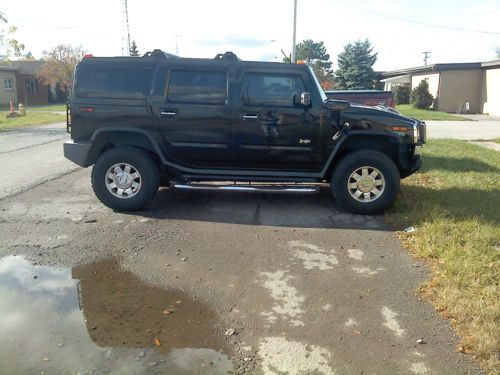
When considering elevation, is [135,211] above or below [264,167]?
below

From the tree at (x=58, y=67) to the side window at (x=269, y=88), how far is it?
39.7 m

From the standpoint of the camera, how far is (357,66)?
152ft

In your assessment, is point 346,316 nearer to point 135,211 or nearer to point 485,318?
point 485,318

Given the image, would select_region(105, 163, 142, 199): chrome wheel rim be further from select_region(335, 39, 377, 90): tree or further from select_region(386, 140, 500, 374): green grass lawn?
select_region(335, 39, 377, 90): tree

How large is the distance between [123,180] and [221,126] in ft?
5.11

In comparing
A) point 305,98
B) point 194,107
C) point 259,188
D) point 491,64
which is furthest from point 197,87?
point 491,64

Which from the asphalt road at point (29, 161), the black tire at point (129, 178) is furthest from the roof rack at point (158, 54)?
the asphalt road at point (29, 161)

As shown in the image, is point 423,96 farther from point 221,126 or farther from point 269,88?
point 221,126

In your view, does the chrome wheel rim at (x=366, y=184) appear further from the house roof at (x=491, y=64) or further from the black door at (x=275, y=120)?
the house roof at (x=491, y=64)

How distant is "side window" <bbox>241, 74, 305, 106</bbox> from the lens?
630 cm

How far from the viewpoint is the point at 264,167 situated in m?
6.51

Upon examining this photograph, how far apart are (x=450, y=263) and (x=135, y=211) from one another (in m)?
4.09

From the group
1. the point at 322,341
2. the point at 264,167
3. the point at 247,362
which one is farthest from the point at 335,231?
the point at 247,362

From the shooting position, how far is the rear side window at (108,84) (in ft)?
20.7
